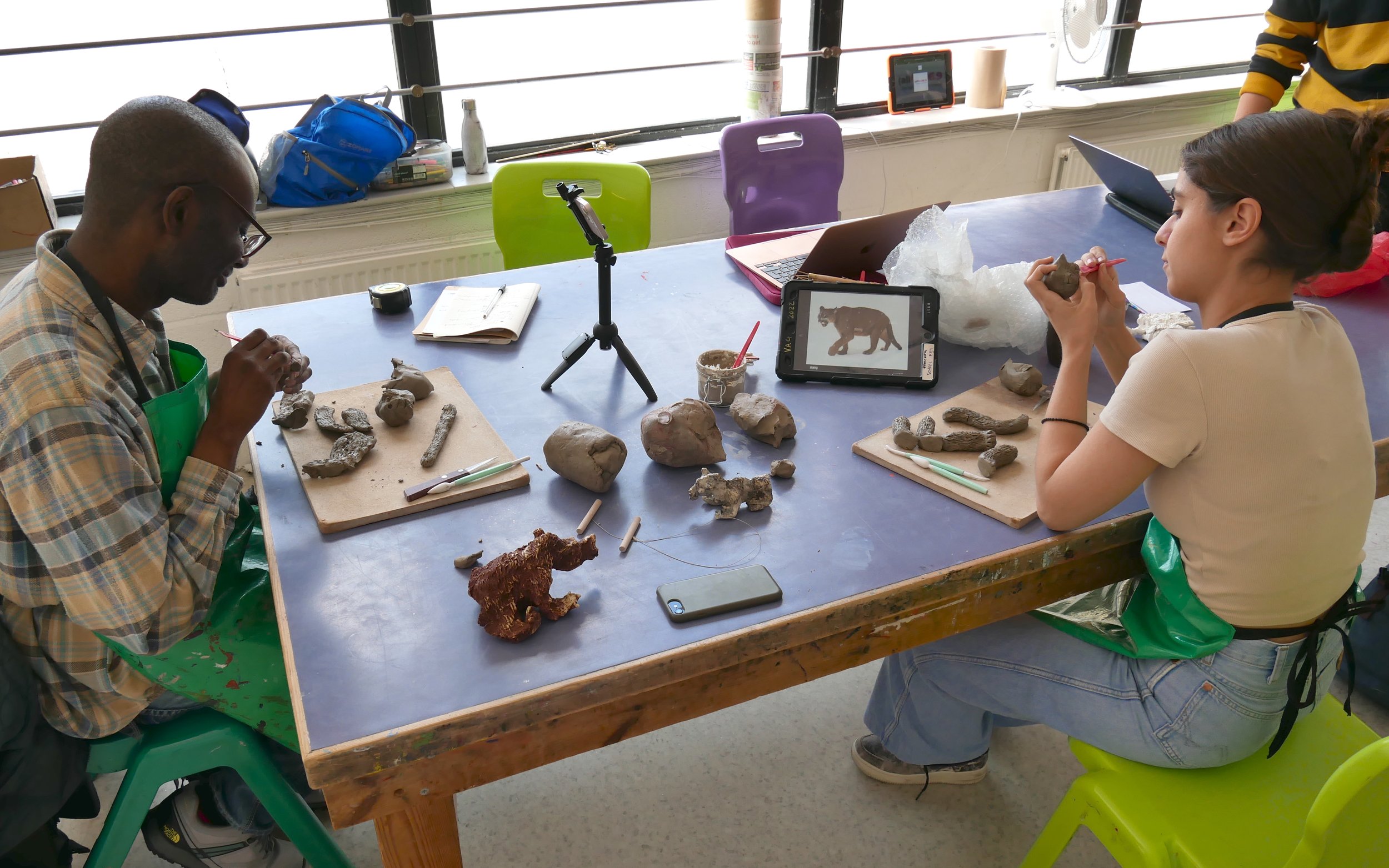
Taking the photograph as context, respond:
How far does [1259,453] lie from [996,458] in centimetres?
36

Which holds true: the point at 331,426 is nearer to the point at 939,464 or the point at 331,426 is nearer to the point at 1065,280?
the point at 939,464

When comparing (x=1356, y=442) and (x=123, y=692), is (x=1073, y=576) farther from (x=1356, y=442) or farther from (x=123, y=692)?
(x=123, y=692)

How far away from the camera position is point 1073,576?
139 cm

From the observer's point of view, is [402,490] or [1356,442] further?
[402,490]

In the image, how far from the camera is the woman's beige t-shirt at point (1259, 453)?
1188mm

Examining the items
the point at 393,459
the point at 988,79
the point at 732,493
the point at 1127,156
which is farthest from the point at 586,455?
the point at 1127,156

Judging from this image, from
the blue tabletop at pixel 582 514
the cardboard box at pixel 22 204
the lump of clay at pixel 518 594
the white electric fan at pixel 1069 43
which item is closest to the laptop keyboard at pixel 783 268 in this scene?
the blue tabletop at pixel 582 514

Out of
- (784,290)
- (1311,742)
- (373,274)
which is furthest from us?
(373,274)

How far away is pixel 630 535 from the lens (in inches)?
51.8

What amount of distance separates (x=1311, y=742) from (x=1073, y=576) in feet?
1.40

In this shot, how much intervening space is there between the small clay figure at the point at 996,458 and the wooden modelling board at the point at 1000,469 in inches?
0.5

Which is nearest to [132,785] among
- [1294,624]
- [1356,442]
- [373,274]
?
[1294,624]

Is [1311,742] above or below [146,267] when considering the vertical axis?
below

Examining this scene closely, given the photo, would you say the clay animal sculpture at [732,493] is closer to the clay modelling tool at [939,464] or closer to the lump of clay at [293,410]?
the clay modelling tool at [939,464]
